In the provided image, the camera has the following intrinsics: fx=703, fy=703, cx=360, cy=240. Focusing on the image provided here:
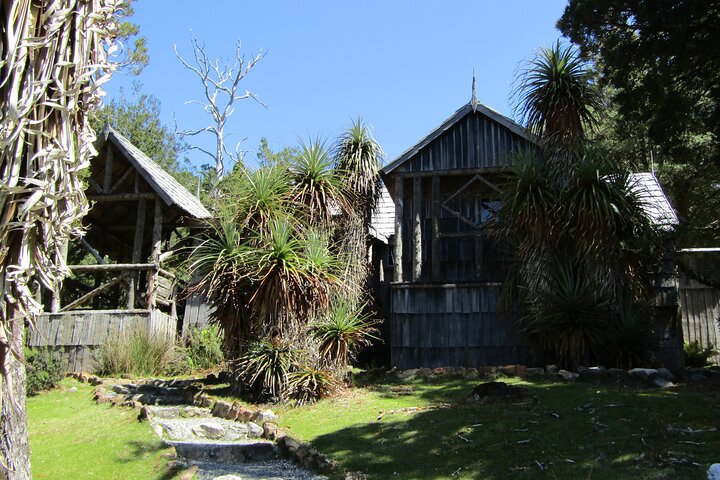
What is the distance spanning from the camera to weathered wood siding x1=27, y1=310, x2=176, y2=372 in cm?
1577

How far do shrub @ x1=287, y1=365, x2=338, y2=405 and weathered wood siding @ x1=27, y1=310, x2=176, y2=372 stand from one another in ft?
18.4

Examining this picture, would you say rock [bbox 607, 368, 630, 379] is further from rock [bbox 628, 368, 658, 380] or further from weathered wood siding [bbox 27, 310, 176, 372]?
weathered wood siding [bbox 27, 310, 176, 372]

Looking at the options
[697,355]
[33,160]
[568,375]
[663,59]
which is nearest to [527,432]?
[568,375]

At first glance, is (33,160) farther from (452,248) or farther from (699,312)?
(699,312)

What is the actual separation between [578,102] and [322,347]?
696 centimetres

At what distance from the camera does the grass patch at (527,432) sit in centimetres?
704

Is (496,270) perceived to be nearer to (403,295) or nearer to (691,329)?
(403,295)

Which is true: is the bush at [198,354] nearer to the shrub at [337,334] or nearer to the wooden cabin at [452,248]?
the shrub at [337,334]

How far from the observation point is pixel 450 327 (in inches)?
569

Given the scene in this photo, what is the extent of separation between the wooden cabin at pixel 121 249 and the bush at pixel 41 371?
39 centimetres

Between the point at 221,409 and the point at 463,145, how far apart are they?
8.03m

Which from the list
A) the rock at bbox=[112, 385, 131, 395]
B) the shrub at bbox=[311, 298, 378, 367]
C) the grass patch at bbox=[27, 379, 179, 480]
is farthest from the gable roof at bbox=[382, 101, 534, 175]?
the grass patch at bbox=[27, 379, 179, 480]

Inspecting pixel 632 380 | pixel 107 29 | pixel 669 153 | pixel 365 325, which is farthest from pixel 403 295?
pixel 107 29

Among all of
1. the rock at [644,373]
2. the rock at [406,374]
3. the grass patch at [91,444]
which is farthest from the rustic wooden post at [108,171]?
the rock at [644,373]
